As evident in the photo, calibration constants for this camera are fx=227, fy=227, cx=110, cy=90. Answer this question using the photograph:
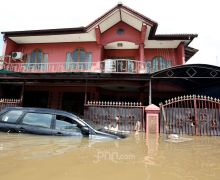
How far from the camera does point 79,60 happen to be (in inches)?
726

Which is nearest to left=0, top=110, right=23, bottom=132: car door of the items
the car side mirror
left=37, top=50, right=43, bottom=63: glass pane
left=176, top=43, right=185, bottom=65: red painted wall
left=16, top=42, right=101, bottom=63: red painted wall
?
the car side mirror

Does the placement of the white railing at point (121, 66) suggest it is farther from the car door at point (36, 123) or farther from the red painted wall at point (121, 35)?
the car door at point (36, 123)

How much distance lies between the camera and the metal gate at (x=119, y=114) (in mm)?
11516

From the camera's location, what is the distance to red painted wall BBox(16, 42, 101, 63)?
18.4 meters

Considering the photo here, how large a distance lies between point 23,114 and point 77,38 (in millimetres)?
12787

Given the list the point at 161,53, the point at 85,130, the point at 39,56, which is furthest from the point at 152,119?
the point at 39,56

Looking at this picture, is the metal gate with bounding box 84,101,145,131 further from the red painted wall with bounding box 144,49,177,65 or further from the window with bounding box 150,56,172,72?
the red painted wall with bounding box 144,49,177,65

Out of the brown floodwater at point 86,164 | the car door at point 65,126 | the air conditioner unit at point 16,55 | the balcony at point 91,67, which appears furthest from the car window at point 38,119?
the air conditioner unit at point 16,55

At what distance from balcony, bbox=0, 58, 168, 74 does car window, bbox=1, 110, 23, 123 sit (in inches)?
412

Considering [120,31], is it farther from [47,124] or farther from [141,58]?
[47,124]

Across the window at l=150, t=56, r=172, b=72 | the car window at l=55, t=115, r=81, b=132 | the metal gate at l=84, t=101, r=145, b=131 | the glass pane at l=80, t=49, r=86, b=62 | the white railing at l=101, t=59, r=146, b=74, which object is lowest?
the car window at l=55, t=115, r=81, b=132

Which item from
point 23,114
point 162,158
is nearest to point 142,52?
point 23,114

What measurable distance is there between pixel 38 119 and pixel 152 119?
609 centimetres

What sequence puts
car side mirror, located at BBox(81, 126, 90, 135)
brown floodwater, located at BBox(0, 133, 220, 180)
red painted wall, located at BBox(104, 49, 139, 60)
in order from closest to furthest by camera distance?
brown floodwater, located at BBox(0, 133, 220, 180) → car side mirror, located at BBox(81, 126, 90, 135) → red painted wall, located at BBox(104, 49, 139, 60)
